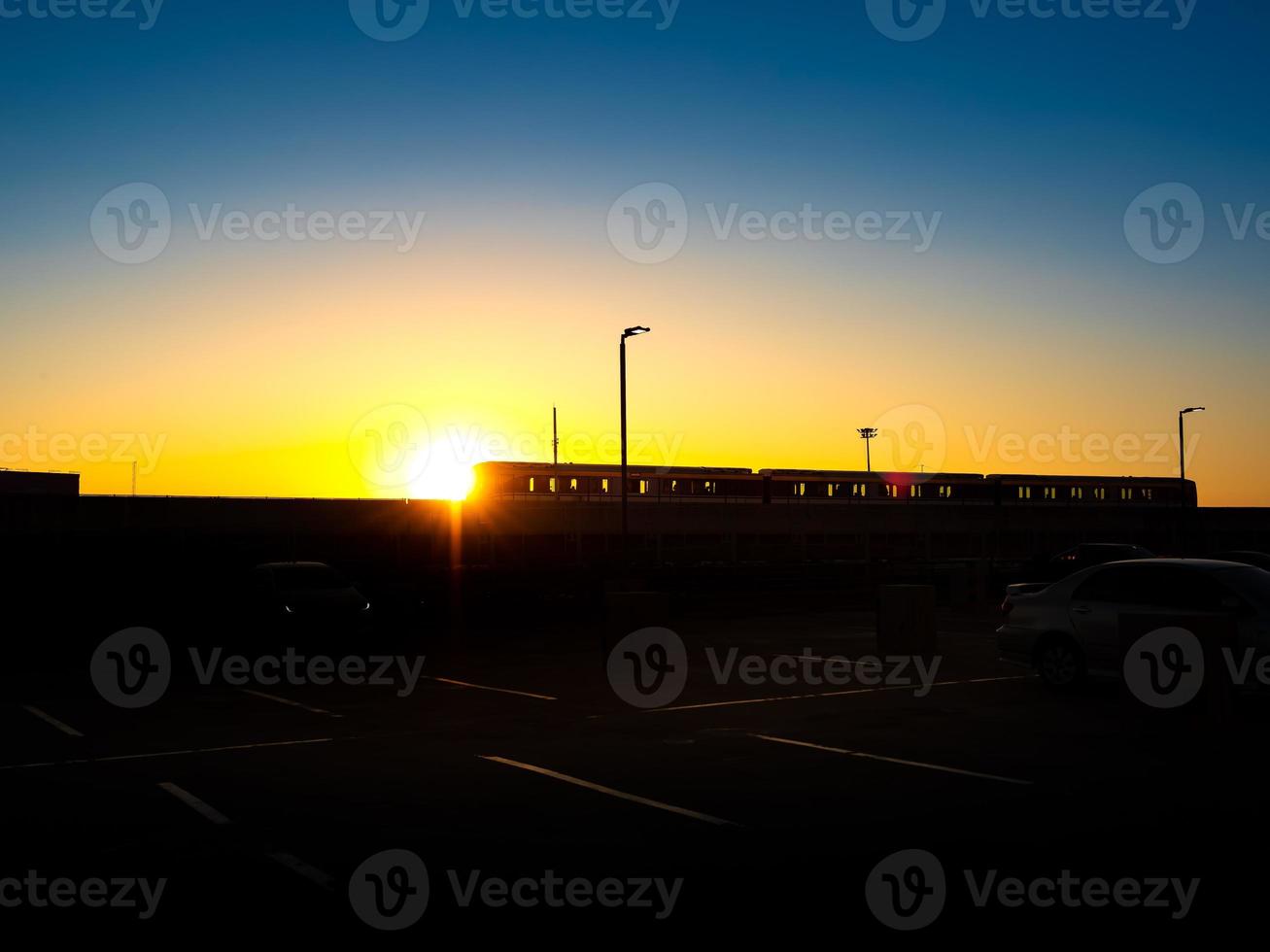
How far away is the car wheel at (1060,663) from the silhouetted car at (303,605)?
1198 cm

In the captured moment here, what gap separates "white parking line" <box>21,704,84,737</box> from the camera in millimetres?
12859

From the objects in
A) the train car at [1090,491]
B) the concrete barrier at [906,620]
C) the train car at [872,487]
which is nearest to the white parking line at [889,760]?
the concrete barrier at [906,620]

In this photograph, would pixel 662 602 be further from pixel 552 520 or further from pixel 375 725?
pixel 552 520

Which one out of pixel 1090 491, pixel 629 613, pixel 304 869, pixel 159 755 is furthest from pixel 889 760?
pixel 1090 491

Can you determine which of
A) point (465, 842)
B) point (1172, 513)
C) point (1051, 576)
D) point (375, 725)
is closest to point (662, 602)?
point (375, 725)

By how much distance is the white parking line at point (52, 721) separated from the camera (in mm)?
12859

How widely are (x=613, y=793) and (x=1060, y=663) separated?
312 inches

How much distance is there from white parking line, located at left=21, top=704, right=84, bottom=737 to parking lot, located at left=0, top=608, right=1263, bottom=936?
2.6 inches

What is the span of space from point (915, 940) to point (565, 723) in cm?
752

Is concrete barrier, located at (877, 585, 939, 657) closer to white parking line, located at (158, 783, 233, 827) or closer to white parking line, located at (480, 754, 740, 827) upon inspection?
white parking line, located at (480, 754, 740, 827)

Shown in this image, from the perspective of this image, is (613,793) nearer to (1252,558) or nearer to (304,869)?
(304,869)

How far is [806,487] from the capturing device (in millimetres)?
75438

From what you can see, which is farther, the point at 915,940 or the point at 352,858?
the point at 352,858

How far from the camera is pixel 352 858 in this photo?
7.47m
